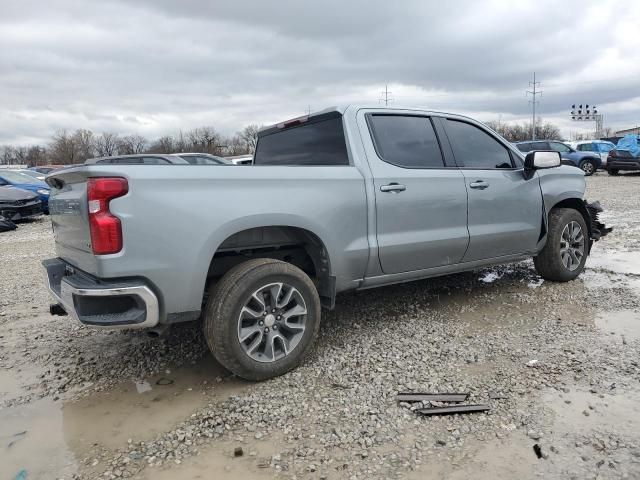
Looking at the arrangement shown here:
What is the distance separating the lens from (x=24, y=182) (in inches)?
611

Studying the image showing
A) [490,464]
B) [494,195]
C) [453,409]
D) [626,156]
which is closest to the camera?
[490,464]

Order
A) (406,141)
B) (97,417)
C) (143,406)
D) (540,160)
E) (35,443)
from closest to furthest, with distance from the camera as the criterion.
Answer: (35,443) → (97,417) → (143,406) → (406,141) → (540,160)

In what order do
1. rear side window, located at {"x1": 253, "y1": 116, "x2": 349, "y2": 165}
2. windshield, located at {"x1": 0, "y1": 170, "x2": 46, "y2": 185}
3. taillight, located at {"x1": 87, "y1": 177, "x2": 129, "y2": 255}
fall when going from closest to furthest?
taillight, located at {"x1": 87, "y1": 177, "x2": 129, "y2": 255} < rear side window, located at {"x1": 253, "y1": 116, "x2": 349, "y2": 165} < windshield, located at {"x1": 0, "y1": 170, "x2": 46, "y2": 185}

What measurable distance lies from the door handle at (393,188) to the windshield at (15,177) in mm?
15353

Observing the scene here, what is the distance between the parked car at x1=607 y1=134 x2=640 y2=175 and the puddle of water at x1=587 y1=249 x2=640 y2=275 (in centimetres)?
1791

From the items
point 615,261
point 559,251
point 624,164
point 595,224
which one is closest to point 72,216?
point 559,251

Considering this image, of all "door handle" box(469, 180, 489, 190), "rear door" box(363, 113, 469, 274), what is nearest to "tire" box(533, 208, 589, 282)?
"door handle" box(469, 180, 489, 190)

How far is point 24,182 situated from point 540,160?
15.7 meters

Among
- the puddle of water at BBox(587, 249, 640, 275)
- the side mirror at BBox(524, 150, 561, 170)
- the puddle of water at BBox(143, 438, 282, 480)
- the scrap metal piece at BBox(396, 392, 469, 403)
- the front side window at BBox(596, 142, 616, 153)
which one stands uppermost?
the front side window at BBox(596, 142, 616, 153)

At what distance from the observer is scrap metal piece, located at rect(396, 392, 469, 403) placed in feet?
9.82

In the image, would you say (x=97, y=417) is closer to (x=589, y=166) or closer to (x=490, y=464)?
(x=490, y=464)

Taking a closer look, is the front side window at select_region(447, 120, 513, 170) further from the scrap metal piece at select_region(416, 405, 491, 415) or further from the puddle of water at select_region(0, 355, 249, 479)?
Answer: the puddle of water at select_region(0, 355, 249, 479)

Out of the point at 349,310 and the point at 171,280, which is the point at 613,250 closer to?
the point at 349,310

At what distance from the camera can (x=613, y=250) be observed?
23.3 ft
